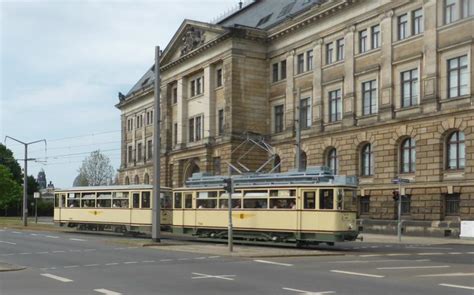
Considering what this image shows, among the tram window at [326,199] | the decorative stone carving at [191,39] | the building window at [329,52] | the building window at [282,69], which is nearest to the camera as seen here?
the tram window at [326,199]

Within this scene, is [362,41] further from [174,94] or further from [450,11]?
[174,94]

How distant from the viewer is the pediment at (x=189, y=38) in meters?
64.2

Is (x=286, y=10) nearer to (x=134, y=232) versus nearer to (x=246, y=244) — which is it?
(x=134, y=232)

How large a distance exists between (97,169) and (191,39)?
48764 mm

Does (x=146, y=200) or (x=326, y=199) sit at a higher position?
(x=326, y=199)

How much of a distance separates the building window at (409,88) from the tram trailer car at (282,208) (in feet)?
63.4

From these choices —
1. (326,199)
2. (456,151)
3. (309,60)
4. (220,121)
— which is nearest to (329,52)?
(309,60)

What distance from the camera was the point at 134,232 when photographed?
39.5 metres

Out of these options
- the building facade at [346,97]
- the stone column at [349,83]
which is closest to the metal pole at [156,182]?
the building facade at [346,97]

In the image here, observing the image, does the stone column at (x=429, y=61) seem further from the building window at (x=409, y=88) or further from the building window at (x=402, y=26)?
the building window at (x=402, y=26)

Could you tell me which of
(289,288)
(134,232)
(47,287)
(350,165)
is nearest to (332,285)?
(289,288)

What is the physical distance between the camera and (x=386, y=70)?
48.1m

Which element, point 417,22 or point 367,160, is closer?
point 417,22

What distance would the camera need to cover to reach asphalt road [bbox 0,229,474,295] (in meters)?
13.6
